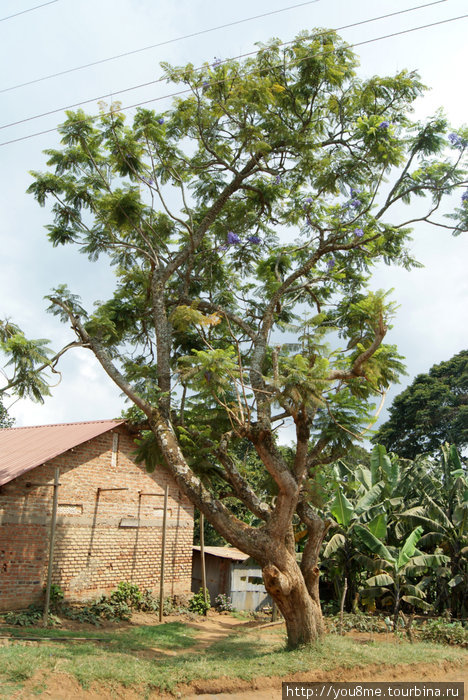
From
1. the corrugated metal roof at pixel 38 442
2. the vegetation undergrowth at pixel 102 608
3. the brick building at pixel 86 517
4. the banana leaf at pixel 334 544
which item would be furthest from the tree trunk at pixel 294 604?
the corrugated metal roof at pixel 38 442

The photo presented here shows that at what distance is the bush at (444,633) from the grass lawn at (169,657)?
1.05m

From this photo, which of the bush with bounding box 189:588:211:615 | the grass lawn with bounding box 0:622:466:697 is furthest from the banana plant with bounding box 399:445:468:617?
the bush with bounding box 189:588:211:615

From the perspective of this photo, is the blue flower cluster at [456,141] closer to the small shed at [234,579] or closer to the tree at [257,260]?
the tree at [257,260]

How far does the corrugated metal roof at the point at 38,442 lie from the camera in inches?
546

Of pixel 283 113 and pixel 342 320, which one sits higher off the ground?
pixel 283 113

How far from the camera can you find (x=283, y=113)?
538 inches

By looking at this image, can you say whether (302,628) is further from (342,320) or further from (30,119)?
(30,119)

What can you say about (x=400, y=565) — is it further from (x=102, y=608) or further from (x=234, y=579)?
(x=102, y=608)

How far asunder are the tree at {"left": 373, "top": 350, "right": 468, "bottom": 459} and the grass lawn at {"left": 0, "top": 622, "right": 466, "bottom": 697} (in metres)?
21.7

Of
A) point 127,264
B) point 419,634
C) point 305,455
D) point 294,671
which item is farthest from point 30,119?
point 419,634

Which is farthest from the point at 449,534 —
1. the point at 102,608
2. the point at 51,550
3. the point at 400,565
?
the point at 51,550

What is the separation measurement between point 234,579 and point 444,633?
7.59 m

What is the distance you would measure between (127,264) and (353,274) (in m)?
6.12

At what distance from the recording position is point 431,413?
110 feet
